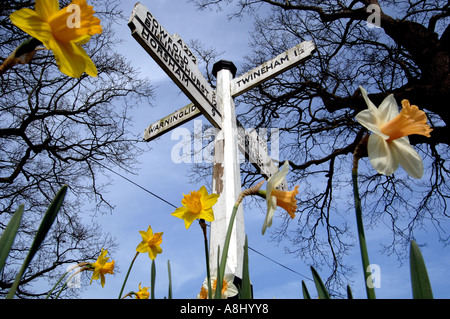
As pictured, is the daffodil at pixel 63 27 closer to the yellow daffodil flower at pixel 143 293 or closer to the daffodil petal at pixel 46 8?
the daffodil petal at pixel 46 8

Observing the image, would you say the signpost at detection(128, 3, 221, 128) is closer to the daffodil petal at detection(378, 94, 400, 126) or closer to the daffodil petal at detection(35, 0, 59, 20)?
the daffodil petal at detection(35, 0, 59, 20)

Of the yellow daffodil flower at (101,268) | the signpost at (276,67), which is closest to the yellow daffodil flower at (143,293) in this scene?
the yellow daffodil flower at (101,268)

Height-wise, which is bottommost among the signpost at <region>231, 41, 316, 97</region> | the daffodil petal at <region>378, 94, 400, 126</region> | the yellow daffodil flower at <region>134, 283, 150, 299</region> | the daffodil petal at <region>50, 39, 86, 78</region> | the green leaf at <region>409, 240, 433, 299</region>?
the green leaf at <region>409, 240, 433, 299</region>

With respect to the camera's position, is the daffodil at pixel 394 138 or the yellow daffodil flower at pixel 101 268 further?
the yellow daffodil flower at pixel 101 268

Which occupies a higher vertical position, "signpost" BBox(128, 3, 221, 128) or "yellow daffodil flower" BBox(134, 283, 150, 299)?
"signpost" BBox(128, 3, 221, 128)

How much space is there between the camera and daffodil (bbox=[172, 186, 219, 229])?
0.77m

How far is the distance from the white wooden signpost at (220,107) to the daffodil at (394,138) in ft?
3.97

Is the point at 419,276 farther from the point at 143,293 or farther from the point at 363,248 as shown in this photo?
the point at 143,293

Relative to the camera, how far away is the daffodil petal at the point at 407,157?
1.73ft

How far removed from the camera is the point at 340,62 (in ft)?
17.6

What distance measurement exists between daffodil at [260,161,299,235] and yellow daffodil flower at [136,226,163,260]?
1.81 feet

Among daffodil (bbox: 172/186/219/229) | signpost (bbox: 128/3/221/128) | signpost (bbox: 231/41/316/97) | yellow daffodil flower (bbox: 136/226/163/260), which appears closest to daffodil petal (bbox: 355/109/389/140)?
daffodil (bbox: 172/186/219/229)

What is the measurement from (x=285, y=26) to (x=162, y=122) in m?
3.71

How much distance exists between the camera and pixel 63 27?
0.47 meters
